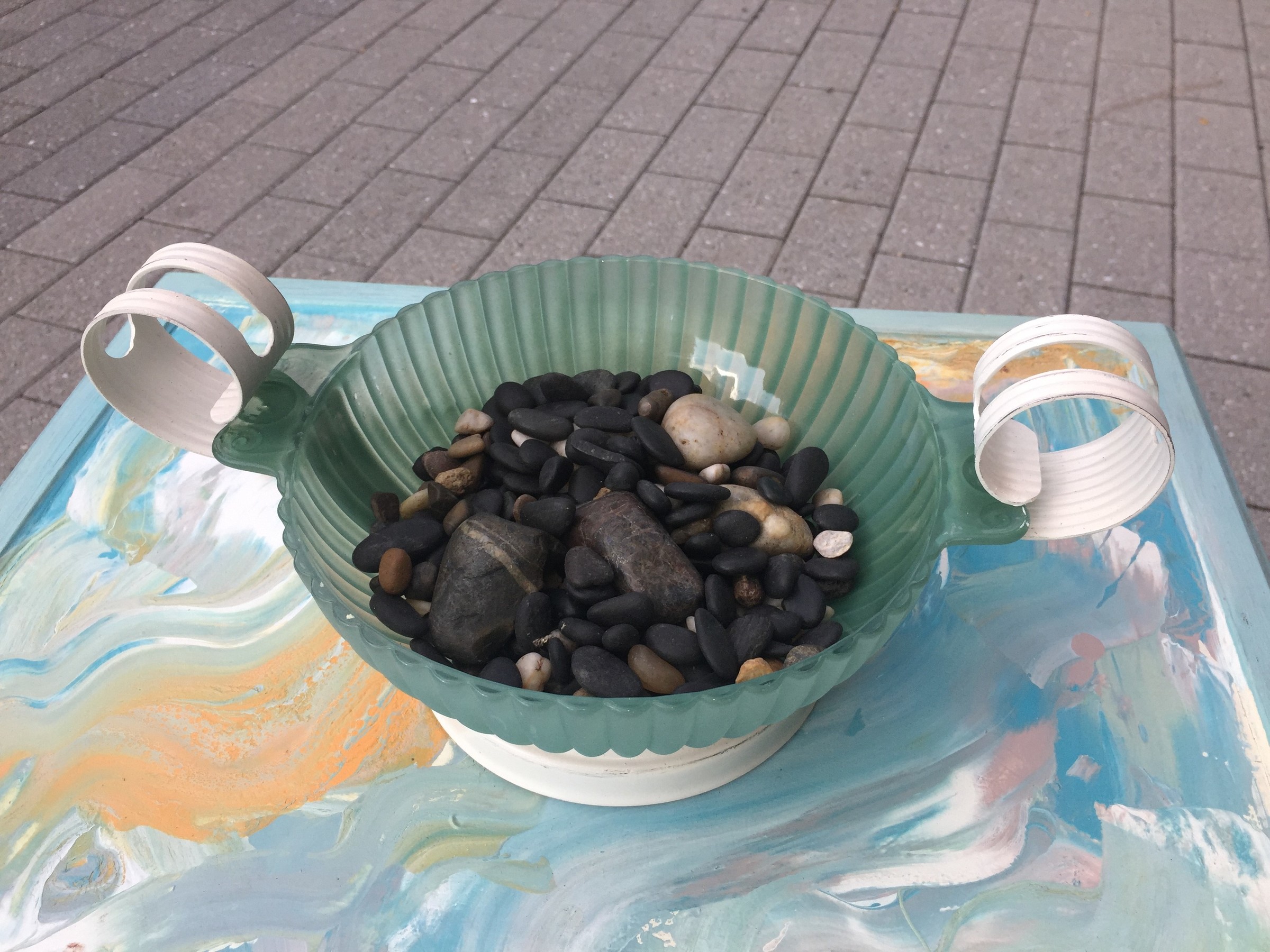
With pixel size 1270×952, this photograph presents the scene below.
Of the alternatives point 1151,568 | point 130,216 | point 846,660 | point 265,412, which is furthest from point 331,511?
point 130,216

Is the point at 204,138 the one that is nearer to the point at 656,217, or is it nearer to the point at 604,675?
the point at 656,217

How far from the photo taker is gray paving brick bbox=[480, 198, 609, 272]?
5.58ft

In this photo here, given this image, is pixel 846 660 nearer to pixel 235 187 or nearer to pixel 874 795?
pixel 874 795

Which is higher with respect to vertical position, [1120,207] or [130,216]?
[130,216]

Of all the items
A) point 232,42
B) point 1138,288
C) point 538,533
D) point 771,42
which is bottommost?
point 1138,288

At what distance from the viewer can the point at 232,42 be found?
219 centimetres

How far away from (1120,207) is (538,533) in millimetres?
1545

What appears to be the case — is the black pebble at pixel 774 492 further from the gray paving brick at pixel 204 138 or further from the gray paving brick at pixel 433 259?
the gray paving brick at pixel 204 138

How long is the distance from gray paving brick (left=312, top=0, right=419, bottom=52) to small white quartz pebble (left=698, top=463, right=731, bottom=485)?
1.84m

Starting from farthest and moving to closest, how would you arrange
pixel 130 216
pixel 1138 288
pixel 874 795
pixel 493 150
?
1. pixel 493 150
2. pixel 130 216
3. pixel 1138 288
4. pixel 874 795

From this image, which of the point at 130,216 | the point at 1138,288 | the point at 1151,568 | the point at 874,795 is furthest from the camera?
the point at 130,216

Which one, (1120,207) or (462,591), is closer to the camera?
(462,591)

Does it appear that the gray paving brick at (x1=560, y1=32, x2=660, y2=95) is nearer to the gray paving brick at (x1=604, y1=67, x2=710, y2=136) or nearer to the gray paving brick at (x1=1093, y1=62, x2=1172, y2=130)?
the gray paving brick at (x1=604, y1=67, x2=710, y2=136)

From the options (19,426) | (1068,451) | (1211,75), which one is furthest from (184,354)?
(1211,75)
